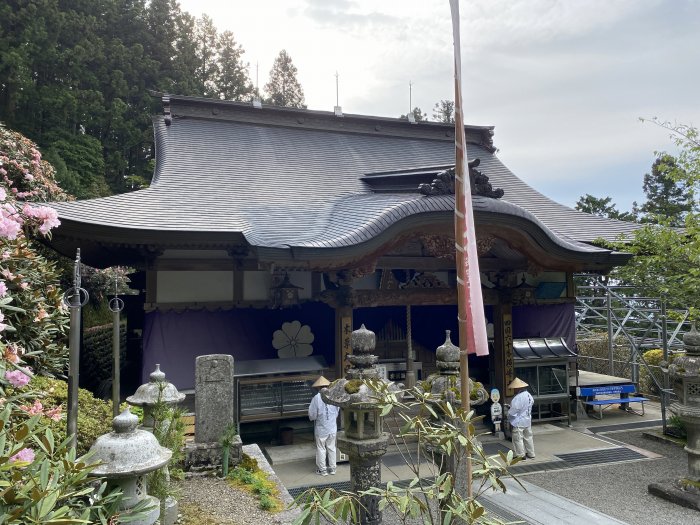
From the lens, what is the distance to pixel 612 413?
12102 millimetres

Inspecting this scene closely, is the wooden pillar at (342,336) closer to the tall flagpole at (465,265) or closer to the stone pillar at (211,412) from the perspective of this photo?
the stone pillar at (211,412)

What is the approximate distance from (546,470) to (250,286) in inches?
260

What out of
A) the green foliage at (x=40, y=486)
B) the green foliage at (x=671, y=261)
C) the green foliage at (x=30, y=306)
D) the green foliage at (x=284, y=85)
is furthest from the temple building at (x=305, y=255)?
the green foliage at (x=284, y=85)

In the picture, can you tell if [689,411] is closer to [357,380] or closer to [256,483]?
[357,380]

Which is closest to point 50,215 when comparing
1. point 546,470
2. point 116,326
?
point 116,326

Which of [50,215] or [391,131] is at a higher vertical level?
[391,131]

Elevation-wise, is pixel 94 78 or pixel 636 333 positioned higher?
pixel 94 78

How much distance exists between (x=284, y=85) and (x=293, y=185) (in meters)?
29.7

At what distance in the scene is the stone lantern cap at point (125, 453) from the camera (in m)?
3.21

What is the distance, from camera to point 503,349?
34.7 ft

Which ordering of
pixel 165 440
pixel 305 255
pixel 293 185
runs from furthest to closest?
1. pixel 293 185
2. pixel 305 255
3. pixel 165 440

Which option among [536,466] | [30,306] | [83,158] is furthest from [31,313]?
[83,158]

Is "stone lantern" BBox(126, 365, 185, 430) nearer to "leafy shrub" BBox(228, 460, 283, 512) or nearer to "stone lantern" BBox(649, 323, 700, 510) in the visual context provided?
"leafy shrub" BBox(228, 460, 283, 512)

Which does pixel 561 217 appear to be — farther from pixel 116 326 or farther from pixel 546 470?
pixel 116 326
